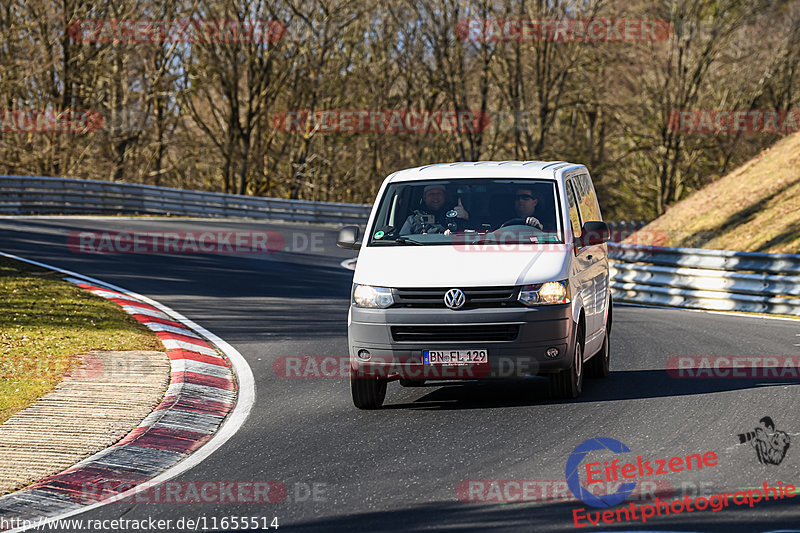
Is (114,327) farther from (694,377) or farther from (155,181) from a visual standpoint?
(155,181)

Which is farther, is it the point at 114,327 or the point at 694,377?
the point at 114,327

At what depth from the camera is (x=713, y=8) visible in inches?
1673

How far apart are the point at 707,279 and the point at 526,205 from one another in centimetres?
996

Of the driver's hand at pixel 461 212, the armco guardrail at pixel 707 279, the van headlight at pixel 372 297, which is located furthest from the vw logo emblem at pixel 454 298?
the armco guardrail at pixel 707 279

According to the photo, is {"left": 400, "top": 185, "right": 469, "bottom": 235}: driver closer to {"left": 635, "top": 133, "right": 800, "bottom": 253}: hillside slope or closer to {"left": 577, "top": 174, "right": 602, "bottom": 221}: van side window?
{"left": 577, "top": 174, "right": 602, "bottom": 221}: van side window

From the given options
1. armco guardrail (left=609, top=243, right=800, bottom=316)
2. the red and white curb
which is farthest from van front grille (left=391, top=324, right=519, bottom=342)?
armco guardrail (left=609, top=243, right=800, bottom=316)

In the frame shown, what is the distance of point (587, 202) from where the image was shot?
34.4ft

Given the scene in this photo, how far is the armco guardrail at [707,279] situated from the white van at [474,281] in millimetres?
8376

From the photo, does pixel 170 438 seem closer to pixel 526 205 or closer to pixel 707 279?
pixel 526 205

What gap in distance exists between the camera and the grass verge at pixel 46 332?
9523 millimetres

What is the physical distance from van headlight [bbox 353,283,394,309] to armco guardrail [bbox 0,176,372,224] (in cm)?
2358

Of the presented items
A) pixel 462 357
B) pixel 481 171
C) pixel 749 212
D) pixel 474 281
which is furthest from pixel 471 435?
pixel 749 212

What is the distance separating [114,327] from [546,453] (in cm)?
723

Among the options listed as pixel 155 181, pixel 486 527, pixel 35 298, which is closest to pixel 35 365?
pixel 35 298
